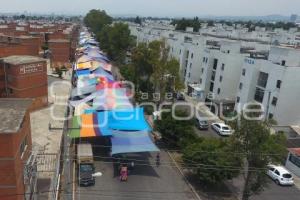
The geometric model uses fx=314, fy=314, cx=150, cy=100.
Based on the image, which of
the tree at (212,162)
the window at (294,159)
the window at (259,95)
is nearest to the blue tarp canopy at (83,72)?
the window at (259,95)

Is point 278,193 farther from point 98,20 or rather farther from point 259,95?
point 98,20

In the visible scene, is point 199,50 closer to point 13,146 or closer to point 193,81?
point 193,81

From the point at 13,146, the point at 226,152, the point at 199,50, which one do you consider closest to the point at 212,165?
the point at 226,152

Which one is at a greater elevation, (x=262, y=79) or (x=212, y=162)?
(x=262, y=79)

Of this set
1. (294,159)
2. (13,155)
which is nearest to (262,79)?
(294,159)

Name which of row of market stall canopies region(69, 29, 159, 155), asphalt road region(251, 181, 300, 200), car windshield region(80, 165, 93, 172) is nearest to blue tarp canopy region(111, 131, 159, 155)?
row of market stall canopies region(69, 29, 159, 155)

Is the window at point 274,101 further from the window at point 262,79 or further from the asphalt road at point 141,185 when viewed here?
the asphalt road at point 141,185

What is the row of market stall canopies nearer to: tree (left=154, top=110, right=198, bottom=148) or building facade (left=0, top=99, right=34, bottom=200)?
tree (left=154, top=110, right=198, bottom=148)
